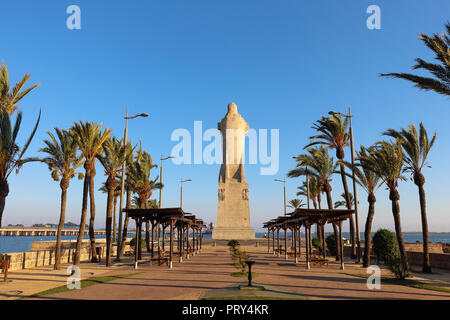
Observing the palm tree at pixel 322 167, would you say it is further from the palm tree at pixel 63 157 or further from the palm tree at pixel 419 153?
the palm tree at pixel 63 157

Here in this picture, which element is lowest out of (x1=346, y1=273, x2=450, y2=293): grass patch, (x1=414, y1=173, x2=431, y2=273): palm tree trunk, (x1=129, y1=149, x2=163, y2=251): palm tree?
(x1=346, y1=273, x2=450, y2=293): grass patch

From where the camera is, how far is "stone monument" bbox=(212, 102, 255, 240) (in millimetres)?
62250

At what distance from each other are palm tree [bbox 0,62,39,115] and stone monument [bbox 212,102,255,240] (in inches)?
1881

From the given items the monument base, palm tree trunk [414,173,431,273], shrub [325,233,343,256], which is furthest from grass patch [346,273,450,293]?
the monument base

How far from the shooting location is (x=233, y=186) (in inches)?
2554

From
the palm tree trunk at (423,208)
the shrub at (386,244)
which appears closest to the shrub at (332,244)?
the shrub at (386,244)

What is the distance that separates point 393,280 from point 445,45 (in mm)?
11667

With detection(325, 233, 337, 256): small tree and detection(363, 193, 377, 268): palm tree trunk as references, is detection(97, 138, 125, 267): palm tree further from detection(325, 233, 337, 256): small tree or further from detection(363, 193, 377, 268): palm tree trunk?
detection(325, 233, 337, 256): small tree

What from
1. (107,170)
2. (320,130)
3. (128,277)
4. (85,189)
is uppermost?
(320,130)

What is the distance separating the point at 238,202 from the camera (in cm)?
6394

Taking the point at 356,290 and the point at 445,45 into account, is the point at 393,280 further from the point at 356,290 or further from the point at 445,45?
the point at 445,45

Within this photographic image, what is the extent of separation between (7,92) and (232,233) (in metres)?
49.1
